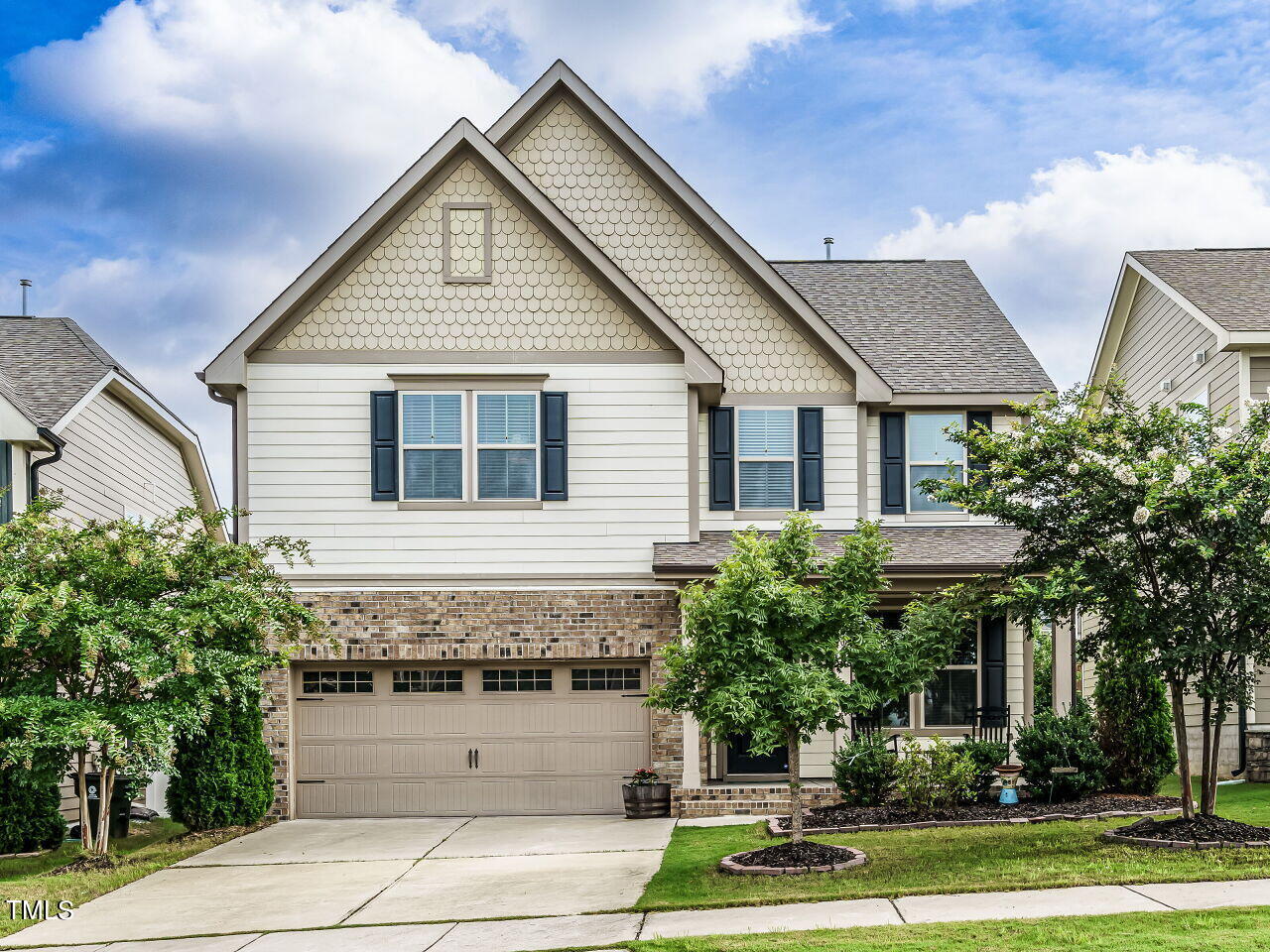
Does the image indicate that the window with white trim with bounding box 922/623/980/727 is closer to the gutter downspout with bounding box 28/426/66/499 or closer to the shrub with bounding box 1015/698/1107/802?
the shrub with bounding box 1015/698/1107/802

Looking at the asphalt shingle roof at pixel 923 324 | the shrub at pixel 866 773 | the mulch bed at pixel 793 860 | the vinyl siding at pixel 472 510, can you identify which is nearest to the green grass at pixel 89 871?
the vinyl siding at pixel 472 510

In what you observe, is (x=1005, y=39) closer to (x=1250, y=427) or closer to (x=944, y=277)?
Answer: (x=944, y=277)

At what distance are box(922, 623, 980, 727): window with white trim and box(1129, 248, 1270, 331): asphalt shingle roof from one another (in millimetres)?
5954

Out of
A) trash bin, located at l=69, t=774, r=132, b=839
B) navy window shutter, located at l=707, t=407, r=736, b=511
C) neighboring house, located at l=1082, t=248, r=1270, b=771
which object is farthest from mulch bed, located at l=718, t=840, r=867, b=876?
trash bin, located at l=69, t=774, r=132, b=839

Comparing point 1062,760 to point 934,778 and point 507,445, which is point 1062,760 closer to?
point 934,778

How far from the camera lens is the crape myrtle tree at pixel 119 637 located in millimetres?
Answer: 12148

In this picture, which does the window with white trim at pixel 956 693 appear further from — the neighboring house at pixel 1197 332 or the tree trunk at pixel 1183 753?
the tree trunk at pixel 1183 753

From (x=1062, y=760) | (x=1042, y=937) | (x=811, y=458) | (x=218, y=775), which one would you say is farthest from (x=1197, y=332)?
(x=218, y=775)

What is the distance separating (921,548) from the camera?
16.5m

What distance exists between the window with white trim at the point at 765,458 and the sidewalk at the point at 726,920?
821cm

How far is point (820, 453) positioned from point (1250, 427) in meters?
6.77

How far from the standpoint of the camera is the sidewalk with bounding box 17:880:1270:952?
29.4 ft

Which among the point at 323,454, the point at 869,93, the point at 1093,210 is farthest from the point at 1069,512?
the point at 1093,210

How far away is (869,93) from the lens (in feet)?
70.8
